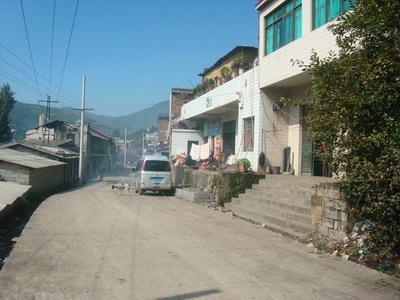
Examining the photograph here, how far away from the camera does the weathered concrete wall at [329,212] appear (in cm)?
1016

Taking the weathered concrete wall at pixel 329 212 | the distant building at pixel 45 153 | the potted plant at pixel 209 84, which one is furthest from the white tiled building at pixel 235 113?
the distant building at pixel 45 153

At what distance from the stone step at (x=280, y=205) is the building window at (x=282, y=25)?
661 centimetres

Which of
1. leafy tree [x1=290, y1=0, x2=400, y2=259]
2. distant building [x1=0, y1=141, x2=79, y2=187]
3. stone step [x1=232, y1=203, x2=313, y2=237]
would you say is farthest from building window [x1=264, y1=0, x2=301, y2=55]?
distant building [x1=0, y1=141, x2=79, y2=187]

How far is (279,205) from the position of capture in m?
13.9

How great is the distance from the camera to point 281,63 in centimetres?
1877

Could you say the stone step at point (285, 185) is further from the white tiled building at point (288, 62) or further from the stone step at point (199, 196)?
the stone step at point (199, 196)

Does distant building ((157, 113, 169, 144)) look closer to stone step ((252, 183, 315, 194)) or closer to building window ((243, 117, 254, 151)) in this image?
building window ((243, 117, 254, 151))

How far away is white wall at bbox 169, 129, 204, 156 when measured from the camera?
39.5m

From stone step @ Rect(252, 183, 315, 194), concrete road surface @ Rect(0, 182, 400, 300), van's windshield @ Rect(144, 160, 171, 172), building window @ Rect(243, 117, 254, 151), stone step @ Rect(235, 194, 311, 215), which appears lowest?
concrete road surface @ Rect(0, 182, 400, 300)

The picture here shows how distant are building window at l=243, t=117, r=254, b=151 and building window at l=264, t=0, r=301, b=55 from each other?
Answer: 3498mm

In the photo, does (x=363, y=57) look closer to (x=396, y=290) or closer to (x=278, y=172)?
(x=396, y=290)

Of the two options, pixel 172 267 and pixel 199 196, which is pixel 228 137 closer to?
pixel 199 196

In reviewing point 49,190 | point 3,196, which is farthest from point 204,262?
point 49,190

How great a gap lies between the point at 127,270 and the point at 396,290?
13.7 feet
